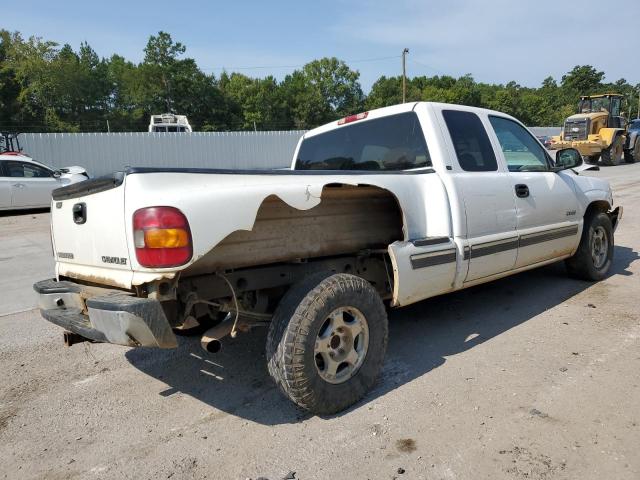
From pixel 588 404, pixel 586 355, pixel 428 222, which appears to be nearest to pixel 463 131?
pixel 428 222

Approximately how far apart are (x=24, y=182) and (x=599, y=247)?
13233 mm

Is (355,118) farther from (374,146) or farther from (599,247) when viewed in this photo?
(599,247)

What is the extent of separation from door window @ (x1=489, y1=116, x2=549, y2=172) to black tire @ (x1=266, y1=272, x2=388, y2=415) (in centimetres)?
225

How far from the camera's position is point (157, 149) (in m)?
25.6

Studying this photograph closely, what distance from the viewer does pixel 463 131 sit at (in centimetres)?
411

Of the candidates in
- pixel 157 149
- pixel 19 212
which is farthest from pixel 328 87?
pixel 19 212

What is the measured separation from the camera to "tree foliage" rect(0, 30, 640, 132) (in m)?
49.9

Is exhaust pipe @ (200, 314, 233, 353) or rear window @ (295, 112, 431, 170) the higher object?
rear window @ (295, 112, 431, 170)

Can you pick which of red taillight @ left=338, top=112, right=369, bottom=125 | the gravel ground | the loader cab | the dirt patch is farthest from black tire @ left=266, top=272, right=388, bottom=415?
the loader cab

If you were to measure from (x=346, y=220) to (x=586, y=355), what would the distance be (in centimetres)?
206

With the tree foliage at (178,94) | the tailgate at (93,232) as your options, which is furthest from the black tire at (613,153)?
the tree foliage at (178,94)

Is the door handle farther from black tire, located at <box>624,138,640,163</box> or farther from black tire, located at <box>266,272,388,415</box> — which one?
black tire, located at <box>624,138,640,163</box>

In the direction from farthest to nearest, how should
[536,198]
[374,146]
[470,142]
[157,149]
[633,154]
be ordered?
1. [633,154]
2. [157,149]
3. [536,198]
4. [374,146]
5. [470,142]

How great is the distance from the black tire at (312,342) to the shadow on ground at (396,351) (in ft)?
0.57
